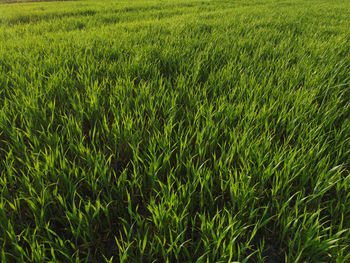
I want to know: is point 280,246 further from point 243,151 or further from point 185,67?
point 185,67

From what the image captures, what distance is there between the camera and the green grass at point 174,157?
0.72 meters

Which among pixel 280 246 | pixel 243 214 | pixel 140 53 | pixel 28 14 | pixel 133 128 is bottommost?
pixel 280 246

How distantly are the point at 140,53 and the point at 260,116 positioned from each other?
5.07 feet

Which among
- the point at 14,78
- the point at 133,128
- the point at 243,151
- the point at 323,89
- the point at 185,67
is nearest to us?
the point at 243,151

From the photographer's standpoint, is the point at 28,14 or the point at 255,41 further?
the point at 28,14

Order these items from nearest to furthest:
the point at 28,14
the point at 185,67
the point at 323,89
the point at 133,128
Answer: the point at 133,128
the point at 323,89
the point at 185,67
the point at 28,14

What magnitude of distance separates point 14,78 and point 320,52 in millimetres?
3218

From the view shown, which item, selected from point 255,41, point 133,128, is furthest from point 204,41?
point 133,128

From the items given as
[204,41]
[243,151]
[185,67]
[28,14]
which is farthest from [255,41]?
[28,14]

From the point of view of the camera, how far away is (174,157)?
111 centimetres

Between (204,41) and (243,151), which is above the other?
(204,41)

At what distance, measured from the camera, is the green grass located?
0.72 metres

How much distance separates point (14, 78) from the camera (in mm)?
1731

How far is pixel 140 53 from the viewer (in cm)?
220
